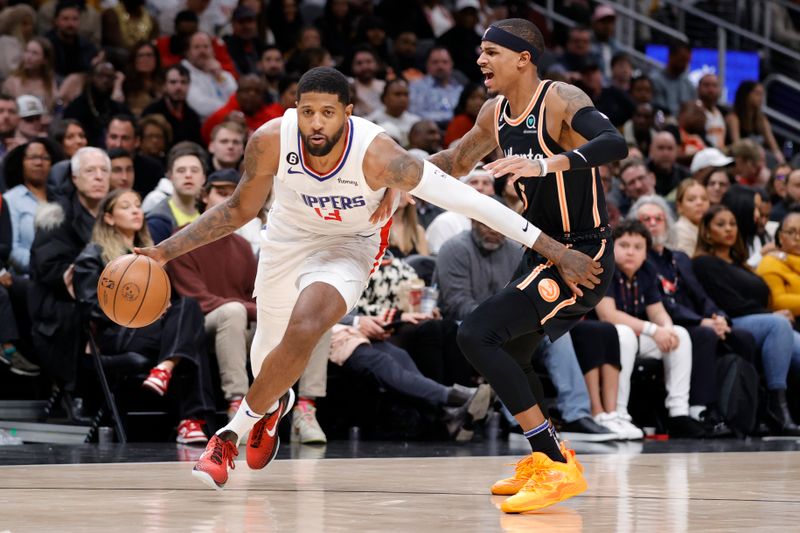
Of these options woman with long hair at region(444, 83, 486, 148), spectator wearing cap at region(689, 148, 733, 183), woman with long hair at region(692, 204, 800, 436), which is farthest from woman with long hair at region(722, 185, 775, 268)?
woman with long hair at region(444, 83, 486, 148)

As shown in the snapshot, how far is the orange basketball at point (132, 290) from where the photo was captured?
4.99 m

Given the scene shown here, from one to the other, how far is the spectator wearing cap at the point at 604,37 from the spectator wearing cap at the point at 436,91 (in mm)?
3041

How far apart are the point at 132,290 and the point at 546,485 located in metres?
1.74

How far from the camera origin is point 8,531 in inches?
148

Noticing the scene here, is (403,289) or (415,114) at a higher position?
(415,114)

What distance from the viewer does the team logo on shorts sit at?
4859 mm

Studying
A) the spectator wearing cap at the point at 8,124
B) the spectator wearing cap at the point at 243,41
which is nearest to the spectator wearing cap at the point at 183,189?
the spectator wearing cap at the point at 8,124

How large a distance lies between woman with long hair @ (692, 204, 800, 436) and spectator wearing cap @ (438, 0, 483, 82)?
16.3ft

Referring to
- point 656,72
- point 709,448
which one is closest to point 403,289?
point 709,448

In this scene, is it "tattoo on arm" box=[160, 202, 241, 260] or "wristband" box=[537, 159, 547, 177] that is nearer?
"wristband" box=[537, 159, 547, 177]

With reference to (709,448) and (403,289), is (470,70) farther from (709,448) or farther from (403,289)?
(709,448)

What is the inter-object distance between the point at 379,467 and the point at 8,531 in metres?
2.45

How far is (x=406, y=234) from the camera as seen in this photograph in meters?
8.73

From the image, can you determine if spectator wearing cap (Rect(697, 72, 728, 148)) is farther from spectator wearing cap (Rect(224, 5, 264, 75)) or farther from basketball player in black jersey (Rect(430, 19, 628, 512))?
basketball player in black jersey (Rect(430, 19, 628, 512))
